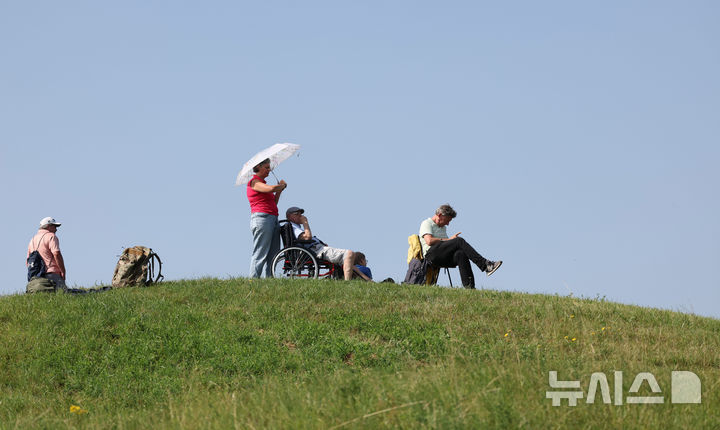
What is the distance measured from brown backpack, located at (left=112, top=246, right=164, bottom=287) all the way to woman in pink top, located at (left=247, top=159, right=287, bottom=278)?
2095 millimetres

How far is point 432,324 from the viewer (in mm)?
11852

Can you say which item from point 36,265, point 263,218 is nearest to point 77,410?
point 263,218

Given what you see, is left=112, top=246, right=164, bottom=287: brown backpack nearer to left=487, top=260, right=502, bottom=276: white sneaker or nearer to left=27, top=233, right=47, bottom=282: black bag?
left=27, top=233, right=47, bottom=282: black bag

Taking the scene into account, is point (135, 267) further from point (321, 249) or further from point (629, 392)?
point (629, 392)

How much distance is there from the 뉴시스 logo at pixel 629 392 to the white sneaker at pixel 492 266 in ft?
23.0

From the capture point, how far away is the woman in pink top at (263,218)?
1582 centimetres

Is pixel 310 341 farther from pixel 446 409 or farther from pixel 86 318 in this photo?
pixel 446 409

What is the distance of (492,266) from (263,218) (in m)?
4.68

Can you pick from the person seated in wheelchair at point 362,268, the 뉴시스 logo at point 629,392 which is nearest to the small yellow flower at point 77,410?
the 뉴시스 logo at point 629,392

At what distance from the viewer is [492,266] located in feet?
49.3

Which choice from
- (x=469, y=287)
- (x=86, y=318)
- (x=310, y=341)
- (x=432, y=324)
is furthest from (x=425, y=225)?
(x=86, y=318)

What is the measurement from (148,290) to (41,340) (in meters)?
3.24

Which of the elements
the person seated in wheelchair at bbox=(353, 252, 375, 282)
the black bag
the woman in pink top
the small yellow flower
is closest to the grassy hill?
the small yellow flower

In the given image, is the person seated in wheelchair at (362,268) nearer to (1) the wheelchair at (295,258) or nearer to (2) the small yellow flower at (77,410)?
(1) the wheelchair at (295,258)
